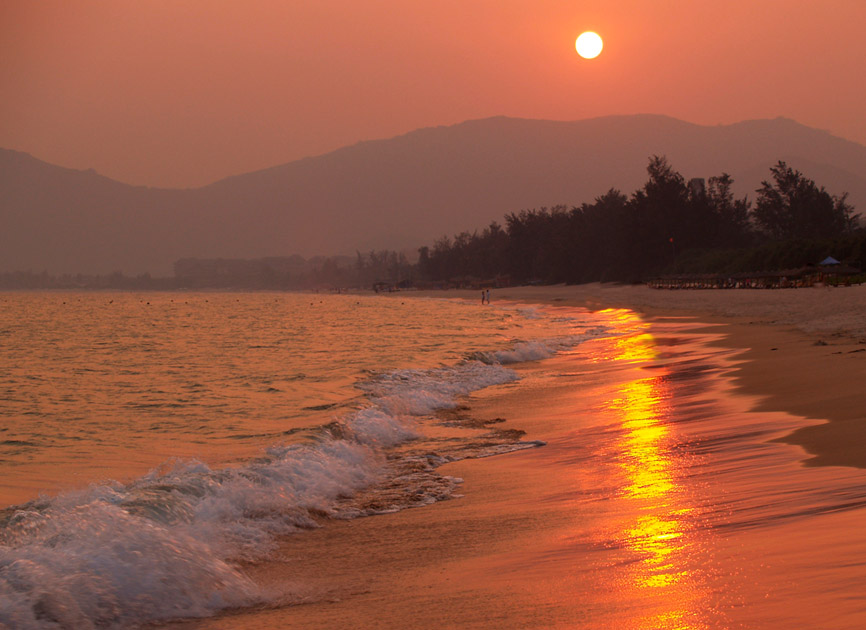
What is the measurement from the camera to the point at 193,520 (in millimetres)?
6449

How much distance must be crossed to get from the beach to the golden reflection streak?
0.05ft

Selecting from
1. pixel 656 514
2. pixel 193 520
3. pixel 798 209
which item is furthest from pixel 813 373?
pixel 798 209

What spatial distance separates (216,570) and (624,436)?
5.46m

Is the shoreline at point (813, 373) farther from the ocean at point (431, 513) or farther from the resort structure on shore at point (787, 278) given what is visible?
the resort structure on shore at point (787, 278)

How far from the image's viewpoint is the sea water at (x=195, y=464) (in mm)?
4872

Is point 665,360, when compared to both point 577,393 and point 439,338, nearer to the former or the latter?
point 577,393

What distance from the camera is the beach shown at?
13.0 ft

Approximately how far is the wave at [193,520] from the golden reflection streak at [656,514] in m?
1.48

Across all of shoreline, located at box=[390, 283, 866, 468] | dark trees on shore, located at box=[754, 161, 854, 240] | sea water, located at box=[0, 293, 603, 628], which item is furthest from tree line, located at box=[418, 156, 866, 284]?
sea water, located at box=[0, 293, 603, 628]

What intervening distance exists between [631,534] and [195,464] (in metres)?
4.80

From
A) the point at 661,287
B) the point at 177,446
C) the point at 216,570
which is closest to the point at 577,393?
the point at 177,446

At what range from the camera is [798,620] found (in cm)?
345

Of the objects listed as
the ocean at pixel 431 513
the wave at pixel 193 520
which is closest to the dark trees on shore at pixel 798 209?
the ocean at pixel 431 513

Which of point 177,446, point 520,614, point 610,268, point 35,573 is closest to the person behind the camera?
point 520,614
